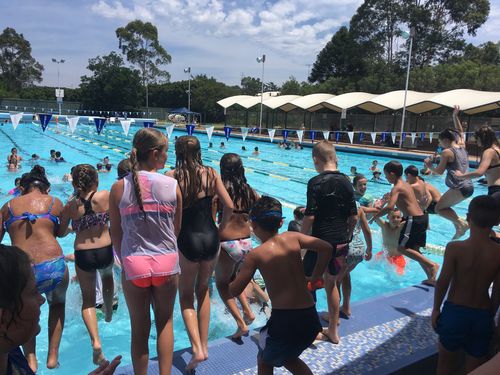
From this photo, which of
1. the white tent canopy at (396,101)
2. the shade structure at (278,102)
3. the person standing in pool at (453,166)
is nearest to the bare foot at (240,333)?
the person standing in pool at (453,166)

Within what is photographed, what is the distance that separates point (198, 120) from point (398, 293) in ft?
154

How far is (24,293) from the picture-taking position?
129 cm

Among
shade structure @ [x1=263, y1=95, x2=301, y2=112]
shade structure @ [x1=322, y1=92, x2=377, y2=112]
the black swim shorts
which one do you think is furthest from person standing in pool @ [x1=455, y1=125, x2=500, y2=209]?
shade structure @ [x1=263, y1=95, x2=301, y2=112]

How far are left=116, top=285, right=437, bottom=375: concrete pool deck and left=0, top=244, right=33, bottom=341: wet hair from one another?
167 centimetres

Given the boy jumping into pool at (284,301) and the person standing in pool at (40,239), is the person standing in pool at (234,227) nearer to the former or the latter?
the boy jumping into pool at (284,301)

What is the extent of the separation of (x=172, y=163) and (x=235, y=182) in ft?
53.9

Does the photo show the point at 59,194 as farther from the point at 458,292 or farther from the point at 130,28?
the point at 130,28

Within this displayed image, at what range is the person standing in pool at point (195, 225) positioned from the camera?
109 inches

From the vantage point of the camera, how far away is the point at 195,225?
2.80 meters

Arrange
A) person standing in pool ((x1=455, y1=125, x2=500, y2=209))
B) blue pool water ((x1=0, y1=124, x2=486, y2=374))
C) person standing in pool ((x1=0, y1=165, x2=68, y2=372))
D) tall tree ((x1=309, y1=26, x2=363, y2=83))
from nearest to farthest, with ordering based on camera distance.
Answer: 1. person standing in pool ((x1=0, y1=165, x2=68, y2=372))
2. blue pool water ((x1=0, y1=124, x2=486, y2=374))
3. person standing in pool ((x1=455, y1=125, x2=500, y2=209))
4. tall tree ((x1=309, y1=26, x2=363, y2=83))

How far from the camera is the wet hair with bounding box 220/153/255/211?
3252 millimetres

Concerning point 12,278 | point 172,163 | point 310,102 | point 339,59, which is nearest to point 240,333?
point 12,278

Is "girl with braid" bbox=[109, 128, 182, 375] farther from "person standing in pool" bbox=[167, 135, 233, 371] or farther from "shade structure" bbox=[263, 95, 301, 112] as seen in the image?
"shade structure" bbox=[263, 95, 301, 112]

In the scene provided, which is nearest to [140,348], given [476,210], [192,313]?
[192,313]
